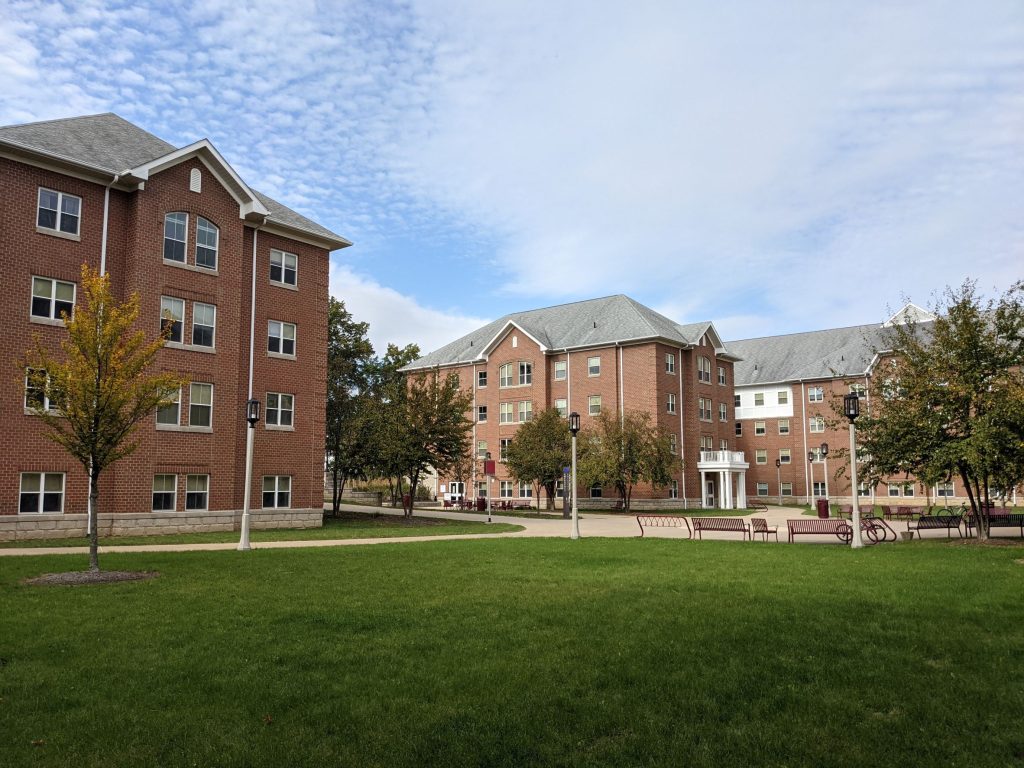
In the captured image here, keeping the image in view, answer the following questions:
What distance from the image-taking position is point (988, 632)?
8.62 m

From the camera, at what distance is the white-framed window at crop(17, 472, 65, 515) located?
22.9m

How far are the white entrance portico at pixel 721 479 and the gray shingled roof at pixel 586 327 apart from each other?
8.64 m

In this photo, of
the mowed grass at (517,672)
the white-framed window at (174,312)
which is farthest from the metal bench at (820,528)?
the white-framed window at (174,312)

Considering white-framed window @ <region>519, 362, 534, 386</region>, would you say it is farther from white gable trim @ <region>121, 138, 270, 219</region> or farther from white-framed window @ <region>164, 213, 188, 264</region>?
white-framed window @ <region>164, 213, 188, 264</region>

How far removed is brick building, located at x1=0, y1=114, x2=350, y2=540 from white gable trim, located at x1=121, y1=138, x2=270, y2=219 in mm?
53

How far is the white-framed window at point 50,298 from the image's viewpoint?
925 inches

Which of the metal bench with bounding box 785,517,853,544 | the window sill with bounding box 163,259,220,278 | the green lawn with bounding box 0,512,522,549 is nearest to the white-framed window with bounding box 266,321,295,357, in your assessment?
the window sill with bounding box 163,259,220,278

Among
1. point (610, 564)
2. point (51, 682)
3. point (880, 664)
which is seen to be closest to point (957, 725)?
point (880, 664)

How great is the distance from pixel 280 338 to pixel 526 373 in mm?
29491

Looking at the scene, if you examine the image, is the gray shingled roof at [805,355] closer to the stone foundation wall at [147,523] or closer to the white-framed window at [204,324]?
the stone foundation wall at [147,523]

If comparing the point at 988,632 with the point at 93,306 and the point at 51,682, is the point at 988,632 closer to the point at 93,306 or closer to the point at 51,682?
the point at 51,682

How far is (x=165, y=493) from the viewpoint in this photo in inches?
1015

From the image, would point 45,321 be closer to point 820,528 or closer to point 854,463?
point 854,463

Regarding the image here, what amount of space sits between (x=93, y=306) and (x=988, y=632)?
15.8 m
